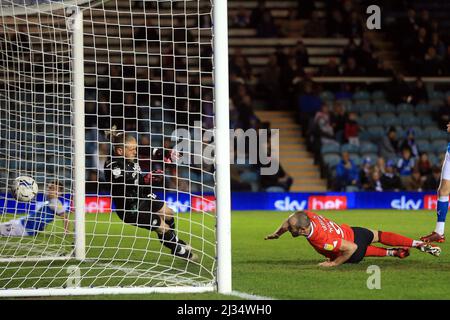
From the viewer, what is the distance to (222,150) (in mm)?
6957

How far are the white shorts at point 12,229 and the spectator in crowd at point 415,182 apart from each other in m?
10.1

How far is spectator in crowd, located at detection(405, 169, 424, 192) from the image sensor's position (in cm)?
1933

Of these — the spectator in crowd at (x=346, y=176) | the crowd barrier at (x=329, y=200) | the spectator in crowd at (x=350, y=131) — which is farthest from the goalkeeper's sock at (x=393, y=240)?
the spectator in crowd at (x=350, y=131)

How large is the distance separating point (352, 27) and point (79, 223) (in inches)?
544

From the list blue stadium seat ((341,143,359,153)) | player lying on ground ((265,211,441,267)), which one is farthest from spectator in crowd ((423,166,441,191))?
player lying on ground ((265,211,441,267))

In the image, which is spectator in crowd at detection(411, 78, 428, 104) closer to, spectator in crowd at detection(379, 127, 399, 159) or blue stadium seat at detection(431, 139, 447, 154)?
blue stadium seat at detection(431, 139, 447, 154)

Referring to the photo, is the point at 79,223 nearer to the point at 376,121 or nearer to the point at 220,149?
the point at 220,149

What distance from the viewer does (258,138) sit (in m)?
19.1

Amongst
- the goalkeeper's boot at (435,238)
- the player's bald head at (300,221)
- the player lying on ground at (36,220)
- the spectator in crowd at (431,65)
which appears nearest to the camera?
the player's bald head at (300,221)

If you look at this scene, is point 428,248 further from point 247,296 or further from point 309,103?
point 309,103

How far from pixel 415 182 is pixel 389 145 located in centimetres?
115

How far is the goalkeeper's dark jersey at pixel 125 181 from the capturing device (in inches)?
349

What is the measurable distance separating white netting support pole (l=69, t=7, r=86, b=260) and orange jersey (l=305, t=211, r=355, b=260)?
8.43 feet

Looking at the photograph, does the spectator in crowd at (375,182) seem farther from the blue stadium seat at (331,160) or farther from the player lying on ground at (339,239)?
the player lying on ground at (339,239)
